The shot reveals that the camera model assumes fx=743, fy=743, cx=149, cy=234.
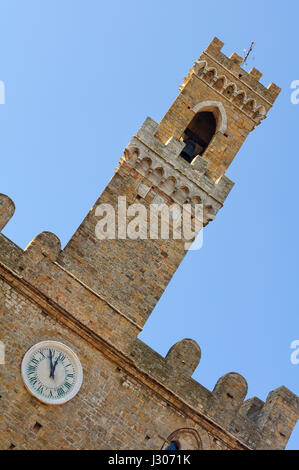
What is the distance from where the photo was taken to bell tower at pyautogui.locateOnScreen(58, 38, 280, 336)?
59.4ft

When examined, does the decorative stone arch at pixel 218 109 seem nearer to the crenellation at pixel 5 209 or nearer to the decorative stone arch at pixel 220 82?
the decorative stone arch at pixel 220 82

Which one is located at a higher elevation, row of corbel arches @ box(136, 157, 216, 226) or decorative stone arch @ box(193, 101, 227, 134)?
decorative stone arch @ box(193, 101, 227, 134)

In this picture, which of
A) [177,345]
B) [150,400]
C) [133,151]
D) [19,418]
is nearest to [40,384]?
[19,418]

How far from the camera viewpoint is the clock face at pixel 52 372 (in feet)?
51.0

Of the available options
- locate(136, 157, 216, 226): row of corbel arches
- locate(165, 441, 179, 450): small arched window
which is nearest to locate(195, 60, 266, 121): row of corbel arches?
locate(136, 157, 216, 226): row of corbel arches

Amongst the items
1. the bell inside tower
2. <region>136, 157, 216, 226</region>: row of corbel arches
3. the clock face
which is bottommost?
the clock face

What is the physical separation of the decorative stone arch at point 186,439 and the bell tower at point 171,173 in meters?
2.56

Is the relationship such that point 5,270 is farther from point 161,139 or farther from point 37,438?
point 161,139

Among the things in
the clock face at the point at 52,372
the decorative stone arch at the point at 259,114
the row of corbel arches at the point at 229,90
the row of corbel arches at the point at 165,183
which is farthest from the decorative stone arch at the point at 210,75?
the clock face at the point at 52,372

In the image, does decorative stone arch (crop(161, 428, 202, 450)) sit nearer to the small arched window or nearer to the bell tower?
the small arched window

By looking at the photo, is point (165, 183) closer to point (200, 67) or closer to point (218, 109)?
point (218, 109)

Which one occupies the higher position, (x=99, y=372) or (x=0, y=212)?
(x=0, y=212)
